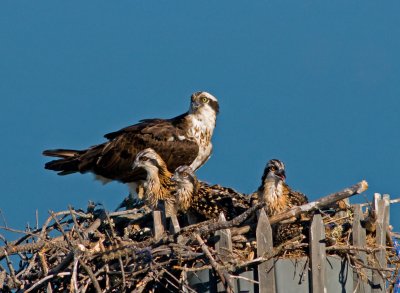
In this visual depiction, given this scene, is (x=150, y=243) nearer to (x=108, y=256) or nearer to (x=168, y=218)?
(x=108, y=256)

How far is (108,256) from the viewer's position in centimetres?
939

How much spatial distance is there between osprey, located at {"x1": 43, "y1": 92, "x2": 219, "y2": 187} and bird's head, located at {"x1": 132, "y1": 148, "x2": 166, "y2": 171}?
2.15 ft

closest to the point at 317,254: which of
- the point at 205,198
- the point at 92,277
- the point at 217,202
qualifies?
the point at 217,202

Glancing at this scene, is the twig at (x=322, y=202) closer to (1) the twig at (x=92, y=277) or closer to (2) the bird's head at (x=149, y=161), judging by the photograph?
(1) the twig at (x=92, y=277)

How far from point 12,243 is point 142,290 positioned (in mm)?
1720

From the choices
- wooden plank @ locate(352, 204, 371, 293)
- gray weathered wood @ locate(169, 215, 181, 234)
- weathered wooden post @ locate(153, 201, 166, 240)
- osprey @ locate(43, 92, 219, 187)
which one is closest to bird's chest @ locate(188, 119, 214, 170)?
osprey @ locate(43, 92, 219, 187)

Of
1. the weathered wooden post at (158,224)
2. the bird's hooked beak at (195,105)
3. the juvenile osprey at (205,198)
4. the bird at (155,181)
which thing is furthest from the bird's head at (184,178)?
the bird's hooked beak at (195,105)

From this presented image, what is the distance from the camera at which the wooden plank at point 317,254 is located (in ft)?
31.1

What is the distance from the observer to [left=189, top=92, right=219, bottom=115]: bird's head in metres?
13.6

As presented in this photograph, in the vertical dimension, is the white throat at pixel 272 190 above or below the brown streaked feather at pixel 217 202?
below

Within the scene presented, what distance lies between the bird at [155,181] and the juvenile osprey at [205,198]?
0.57 feet

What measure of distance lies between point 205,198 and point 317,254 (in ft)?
5.19

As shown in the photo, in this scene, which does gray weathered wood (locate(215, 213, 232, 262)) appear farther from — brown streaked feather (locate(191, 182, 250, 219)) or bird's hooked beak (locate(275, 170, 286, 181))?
brown streaked feather (locate(191, 182, 250, 219))

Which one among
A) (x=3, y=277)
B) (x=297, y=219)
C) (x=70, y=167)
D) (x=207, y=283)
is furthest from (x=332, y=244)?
(x=70, y=167)
